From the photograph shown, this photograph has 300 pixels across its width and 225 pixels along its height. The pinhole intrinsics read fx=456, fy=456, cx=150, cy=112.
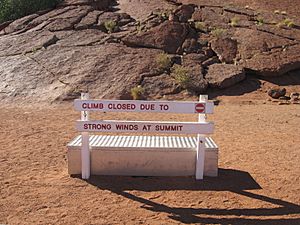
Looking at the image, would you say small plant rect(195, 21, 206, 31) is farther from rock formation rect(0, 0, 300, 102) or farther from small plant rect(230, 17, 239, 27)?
small plant rect(230, 17, 239, 27)

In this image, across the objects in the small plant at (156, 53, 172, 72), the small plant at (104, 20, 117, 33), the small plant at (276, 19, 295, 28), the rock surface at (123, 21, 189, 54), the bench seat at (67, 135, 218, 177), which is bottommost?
the bench seat at (67, 135, 218, 177)

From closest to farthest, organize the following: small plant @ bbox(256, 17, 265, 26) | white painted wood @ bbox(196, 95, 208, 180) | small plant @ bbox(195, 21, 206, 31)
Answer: white painted wood @ bbox(196, 95, 208, 180)
small plant @ bbox(195, 21, 206, 31)
small plant @ bbox(256, 17, 265, 26)

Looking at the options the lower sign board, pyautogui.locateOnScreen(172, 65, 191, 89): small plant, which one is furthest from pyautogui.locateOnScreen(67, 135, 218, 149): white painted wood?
pyautogui.locateOnScreen(172, 65, 191, 89): small plant

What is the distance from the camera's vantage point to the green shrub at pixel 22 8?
21.1m

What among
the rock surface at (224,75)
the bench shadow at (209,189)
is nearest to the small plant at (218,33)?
the rock surface at (224,75)

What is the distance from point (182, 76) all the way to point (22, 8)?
1075cm

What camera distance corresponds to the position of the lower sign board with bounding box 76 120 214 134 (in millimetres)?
5543

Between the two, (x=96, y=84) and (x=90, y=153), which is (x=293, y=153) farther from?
(x=96, y=84)

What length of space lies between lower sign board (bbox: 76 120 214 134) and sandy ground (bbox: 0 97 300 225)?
0.63 meters

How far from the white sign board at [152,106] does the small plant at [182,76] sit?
8.40 m

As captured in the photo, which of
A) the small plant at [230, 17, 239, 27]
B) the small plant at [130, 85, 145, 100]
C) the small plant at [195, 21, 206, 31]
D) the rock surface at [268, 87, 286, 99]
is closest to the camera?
the small plant at [130, 85, 145, 100]

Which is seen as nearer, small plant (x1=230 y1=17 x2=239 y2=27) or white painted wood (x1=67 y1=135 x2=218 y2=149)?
white painted wood (x1=67 y1=135 x2=218 y2=149)

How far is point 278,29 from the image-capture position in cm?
1773

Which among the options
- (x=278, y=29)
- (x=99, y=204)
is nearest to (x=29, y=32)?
(x=278, y=29)
